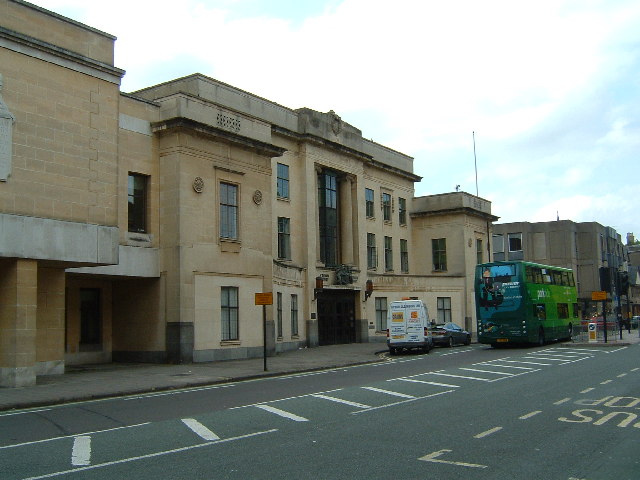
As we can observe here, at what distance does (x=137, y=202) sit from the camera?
2578 cm

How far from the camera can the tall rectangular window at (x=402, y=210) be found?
48.4 meters

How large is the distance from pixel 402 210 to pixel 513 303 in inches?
705

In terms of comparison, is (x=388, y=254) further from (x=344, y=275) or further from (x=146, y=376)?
(x=146, y=376)

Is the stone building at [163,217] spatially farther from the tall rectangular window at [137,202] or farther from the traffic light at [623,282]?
the traffic light at [623,282]

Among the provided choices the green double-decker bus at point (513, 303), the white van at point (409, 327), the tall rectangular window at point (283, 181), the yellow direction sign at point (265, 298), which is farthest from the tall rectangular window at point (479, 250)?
the yellow direction sign at point (265, 298)

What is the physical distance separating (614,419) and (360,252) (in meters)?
30.2

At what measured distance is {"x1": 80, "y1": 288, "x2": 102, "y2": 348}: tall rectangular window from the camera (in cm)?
2588

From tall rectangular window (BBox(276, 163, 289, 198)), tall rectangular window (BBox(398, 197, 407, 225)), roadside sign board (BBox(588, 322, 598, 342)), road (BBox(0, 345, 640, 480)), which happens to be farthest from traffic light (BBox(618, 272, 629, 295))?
road (BBox(0, 345, 640, 480))

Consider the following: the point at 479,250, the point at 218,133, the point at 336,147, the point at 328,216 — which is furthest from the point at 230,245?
the point at 479,250

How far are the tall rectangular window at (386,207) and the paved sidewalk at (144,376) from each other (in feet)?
58.3

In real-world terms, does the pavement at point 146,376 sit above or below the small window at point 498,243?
below

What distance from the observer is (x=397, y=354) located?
→ 31.4 m

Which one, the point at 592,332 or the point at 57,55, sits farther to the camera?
the point at 592,332

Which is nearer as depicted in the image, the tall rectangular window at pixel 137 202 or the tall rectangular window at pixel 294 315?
the tall rectangular window at pixel 137 202
